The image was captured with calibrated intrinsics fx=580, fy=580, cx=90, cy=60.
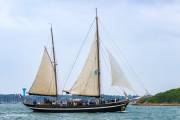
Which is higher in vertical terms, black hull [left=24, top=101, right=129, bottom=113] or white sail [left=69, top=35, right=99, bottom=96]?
white sail [left=69, top=35, right=99, bottom=96]

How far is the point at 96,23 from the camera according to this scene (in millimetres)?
100875

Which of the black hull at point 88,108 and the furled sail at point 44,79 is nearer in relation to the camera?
the black hull at point 88,108

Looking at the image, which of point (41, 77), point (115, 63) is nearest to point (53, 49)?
point (41, 77)

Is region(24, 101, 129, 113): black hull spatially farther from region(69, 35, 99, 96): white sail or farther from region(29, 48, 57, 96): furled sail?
region(29, 48, 57, 96): furled sail

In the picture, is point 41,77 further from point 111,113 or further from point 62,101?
point 111,113

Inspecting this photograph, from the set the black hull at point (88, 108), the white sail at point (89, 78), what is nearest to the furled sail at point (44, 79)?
the black hull at point (88, 108)

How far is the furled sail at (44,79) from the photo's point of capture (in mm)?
104500

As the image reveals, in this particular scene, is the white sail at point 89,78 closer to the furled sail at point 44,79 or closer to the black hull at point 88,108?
the black hull at point 88,108

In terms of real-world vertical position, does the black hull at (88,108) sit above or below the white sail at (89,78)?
below

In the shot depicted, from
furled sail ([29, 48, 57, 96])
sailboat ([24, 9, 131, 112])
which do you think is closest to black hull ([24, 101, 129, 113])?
sailboat ([24, 9, 131, 112])

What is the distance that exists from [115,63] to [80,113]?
1072 cm

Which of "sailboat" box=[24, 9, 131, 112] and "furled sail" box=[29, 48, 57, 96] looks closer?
"sailboat" box=[24, 9, 131, 112]

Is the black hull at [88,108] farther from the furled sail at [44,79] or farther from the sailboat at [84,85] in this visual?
the furled sail at [44,79]

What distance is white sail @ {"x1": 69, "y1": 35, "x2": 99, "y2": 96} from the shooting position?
331ft
